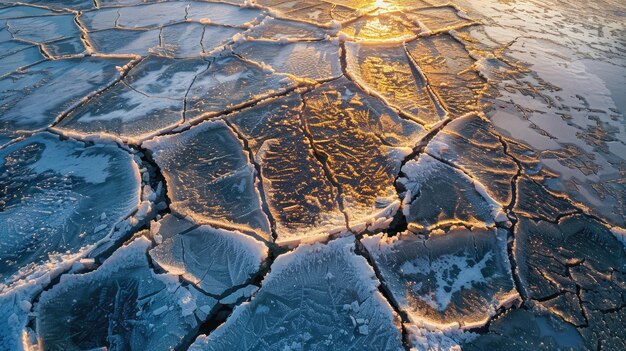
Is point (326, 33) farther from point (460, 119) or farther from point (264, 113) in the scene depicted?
point (460, 119)

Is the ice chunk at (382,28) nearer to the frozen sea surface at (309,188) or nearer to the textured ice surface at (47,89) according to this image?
the frozen sea surface at (309,188)

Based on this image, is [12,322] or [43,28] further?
[43,28]

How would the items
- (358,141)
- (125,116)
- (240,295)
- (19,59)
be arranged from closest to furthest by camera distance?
1. (240,295)
2. (358,141)
3. (125,116)
4. (19,59)

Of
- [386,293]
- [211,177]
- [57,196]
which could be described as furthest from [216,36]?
[386,293]

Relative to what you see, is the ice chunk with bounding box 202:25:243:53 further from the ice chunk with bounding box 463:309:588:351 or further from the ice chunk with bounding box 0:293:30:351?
the ice chunk with bounding box 463:309:588:351

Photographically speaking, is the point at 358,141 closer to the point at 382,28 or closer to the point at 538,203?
the point at 538,203

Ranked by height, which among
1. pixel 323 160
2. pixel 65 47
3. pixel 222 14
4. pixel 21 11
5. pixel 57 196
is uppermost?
pixel 222 14

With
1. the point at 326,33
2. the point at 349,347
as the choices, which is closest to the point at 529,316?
the point at 349,347
